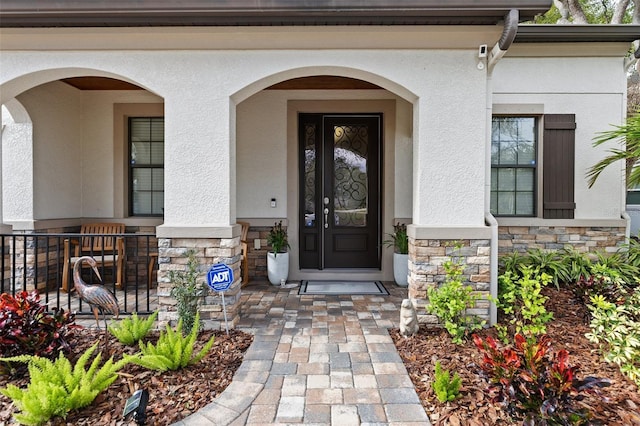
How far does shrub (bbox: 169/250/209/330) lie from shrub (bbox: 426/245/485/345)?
2334mm

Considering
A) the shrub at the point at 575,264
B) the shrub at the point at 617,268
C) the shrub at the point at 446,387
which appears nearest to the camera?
the shrub at the point at 446,387

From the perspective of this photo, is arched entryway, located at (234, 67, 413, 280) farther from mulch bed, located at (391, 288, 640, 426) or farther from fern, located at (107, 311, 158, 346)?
fern, located at (107, 311, 158, 346)

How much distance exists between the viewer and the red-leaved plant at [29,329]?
2.90 meters

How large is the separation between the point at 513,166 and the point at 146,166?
5.80 m

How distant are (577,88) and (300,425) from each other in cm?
574

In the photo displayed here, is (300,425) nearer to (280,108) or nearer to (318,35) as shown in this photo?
(318,35)

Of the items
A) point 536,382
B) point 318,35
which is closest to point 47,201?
point 318,35

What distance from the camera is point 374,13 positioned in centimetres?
345

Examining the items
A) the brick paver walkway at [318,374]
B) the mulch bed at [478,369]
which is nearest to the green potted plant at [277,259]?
the brick paver walkway at [318,374]

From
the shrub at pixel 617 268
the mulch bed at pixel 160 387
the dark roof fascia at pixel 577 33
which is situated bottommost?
the mulch bed at pixel 160 387

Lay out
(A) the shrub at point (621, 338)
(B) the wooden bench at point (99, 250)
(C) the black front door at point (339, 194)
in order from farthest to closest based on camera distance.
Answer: (C) the black front door at point (339, 194) → (B) the wooden bench at point (99, 250) → (A) the shrub at point (621, 338)

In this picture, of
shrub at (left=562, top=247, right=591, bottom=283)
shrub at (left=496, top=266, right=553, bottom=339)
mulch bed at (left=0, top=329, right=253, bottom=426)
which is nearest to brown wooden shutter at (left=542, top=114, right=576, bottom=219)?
shrub at (left=562, top=247, right=591, bottom=283)

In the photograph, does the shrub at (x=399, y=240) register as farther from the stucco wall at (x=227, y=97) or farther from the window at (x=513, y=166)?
the stucco wall at (x=227, y=97)

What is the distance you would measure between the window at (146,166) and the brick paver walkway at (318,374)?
282cm
